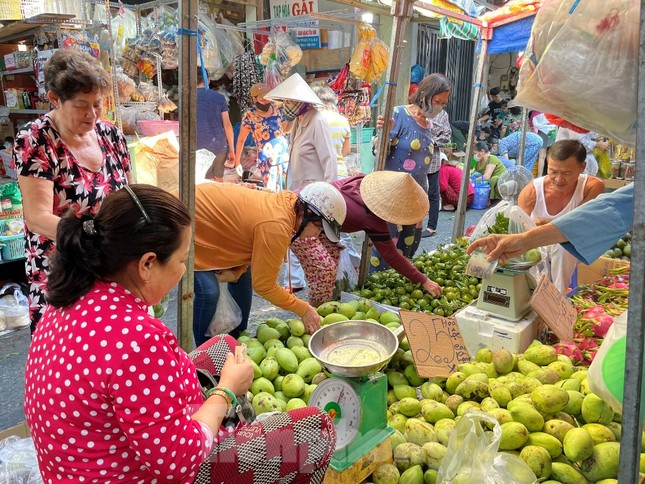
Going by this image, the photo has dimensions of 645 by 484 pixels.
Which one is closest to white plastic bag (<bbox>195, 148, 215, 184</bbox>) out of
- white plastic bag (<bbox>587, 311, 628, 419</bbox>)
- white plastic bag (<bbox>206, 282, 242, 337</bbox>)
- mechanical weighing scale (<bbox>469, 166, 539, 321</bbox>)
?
white plastic bag (<bbox>206, 282, 242, 337</bbox>)

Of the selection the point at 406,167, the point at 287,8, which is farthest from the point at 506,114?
the point at 406,167

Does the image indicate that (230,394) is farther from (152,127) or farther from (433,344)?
(152,127)

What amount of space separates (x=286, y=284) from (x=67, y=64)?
295 cm

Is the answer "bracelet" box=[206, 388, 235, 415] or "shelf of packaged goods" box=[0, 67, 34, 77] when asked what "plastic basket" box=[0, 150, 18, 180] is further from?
"bracelet" box=[206, 388, 235, 415]

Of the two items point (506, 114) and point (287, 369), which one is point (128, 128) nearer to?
point (287, 369)

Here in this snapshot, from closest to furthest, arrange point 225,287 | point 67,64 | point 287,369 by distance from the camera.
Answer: point 67,64 → point 287,369 → point 225,287

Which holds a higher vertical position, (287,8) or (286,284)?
(287,8)

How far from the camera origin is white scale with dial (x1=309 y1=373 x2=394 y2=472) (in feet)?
5.20

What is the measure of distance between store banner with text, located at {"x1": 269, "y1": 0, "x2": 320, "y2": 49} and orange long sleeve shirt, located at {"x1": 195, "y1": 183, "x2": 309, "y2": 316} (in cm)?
445

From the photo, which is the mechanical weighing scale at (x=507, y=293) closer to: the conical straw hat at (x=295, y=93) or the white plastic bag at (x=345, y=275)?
the white plastic bag at (x=345, y=275)

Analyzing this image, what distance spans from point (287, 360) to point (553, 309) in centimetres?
118

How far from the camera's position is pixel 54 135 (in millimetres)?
2018

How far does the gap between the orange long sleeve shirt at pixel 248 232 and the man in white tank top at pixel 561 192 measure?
1.64 metres

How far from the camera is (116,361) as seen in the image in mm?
1053
